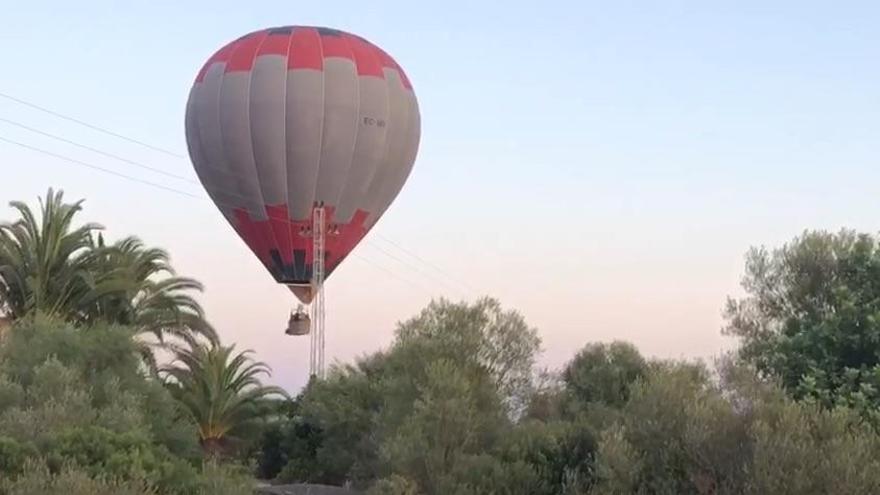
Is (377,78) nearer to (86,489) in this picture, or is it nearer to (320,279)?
(320,279)

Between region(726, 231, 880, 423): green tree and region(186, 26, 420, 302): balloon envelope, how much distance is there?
18.4 meters

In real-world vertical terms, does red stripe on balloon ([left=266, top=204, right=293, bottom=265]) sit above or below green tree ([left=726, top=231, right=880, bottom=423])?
above

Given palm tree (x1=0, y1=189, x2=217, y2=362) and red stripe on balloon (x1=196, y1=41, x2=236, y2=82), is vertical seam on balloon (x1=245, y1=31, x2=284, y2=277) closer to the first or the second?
red stripe on balloon (x1=196, y1=41, x2=236, y2=82)

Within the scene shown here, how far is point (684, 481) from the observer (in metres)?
20.9

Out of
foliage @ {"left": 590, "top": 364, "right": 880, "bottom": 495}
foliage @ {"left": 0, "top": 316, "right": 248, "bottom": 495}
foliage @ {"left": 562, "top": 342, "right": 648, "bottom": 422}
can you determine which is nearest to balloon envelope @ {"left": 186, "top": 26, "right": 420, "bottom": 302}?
foliage @ {"left": 0, "top": 316, "right": 248, "bottom": 495}

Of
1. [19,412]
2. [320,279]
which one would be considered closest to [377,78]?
[320,279]

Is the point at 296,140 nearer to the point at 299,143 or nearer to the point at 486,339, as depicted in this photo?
the point at 299,143

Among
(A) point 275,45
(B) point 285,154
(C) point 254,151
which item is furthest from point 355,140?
(A) point 275,45

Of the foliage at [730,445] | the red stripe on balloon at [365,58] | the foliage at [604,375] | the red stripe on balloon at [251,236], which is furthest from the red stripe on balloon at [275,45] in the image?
the foliage at [730,445]

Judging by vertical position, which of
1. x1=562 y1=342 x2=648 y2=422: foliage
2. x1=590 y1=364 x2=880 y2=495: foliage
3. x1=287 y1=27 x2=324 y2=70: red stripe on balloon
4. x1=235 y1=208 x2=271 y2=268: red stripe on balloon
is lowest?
x1=590 y1=364 x2=880 y2=495: foliage

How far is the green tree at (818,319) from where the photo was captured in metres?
24.8

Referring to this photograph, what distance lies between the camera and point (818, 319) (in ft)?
90.2

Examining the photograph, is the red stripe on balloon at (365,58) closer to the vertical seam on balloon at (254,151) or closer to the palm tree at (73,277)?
the vertical seam on balloon at (254,151)

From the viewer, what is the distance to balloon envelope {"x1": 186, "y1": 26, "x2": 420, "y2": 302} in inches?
1697
